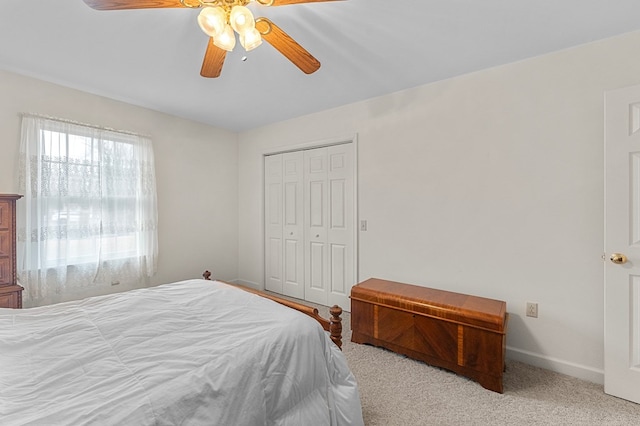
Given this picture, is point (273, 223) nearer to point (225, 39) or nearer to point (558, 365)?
point (225, 39)

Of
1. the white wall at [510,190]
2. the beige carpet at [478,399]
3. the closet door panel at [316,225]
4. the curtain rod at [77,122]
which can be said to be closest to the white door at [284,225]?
the closet door panel at [316,225]

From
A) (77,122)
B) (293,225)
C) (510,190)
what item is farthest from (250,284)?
(510,190)

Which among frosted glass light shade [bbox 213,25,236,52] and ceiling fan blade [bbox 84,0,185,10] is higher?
ceiling fan blade [bbox 84,0,185,10]

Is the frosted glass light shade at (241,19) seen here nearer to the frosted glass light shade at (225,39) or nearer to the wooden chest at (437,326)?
the frosted glass light shade at (225,39)

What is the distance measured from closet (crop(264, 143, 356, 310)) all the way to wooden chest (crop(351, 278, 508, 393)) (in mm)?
786

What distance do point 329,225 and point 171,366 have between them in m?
2.64

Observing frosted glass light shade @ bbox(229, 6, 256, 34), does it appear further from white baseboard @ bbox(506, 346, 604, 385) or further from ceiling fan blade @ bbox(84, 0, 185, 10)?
white baseboard @ bbox(506, 346, 604, 385)

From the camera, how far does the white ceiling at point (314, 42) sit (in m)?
1.75

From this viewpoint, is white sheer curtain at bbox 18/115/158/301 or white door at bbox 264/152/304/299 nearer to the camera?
white sheer curtain at bbox 18/115/158/301

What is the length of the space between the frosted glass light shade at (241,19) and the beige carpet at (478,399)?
219cm

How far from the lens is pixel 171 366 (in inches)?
41.4

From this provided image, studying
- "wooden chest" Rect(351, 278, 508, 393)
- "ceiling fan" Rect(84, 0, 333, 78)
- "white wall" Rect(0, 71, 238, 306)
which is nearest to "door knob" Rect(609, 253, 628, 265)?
"wooden chest" Rect(351, 278, 508, 393)

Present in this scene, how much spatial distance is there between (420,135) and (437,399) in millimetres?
2206

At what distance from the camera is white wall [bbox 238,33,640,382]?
6.89 ft
